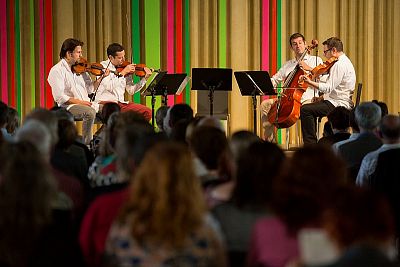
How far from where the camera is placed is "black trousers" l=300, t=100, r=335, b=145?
945 centimetres

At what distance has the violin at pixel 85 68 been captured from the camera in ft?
30.3

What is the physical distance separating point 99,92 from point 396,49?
4.55 metres

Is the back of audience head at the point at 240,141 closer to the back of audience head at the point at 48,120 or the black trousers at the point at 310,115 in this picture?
the back of audience head at the point at 48,120

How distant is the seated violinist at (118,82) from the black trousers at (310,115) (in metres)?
1.65

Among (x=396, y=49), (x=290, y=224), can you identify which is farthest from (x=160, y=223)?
(x=396, y=49)

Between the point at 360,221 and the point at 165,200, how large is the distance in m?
0.58

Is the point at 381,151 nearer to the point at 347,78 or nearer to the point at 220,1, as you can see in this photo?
the point at 347,78

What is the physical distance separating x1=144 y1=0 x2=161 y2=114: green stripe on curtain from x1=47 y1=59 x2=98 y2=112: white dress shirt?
206cm

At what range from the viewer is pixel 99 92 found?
969 centimetres

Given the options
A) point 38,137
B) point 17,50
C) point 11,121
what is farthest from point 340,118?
point 17,50

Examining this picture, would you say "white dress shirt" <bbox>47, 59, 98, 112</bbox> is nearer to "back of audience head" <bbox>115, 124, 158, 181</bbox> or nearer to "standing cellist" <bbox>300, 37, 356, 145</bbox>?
"standing cellist" <bbox>300, 37, 356, 145</bbox>

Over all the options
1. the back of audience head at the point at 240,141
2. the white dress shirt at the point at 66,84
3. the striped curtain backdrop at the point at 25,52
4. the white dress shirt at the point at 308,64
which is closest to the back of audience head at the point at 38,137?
the back of audience head at the point at 240,141

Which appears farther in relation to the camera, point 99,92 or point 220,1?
point 220,1

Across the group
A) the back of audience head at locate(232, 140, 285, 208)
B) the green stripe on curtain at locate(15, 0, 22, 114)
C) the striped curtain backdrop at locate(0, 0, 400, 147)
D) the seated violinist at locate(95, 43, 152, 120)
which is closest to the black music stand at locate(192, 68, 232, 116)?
the seated violinist at locate(95, 43, 152, 120)
